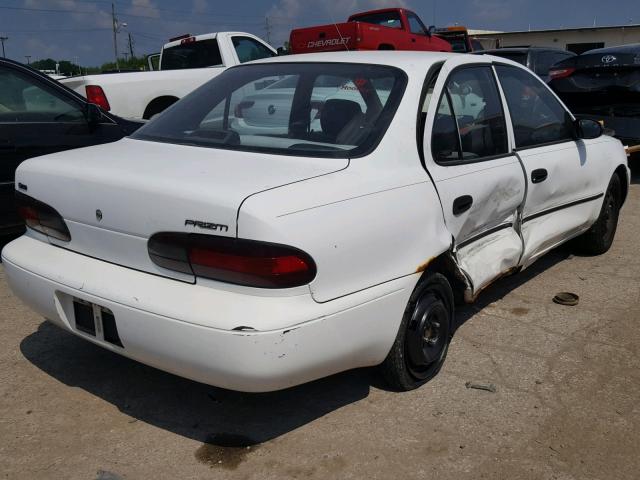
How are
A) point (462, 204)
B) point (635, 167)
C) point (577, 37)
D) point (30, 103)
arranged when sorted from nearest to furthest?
point (462, 204), point (30, 103), point (635, 167), point (577, 37)

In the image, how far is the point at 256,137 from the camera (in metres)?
3.19

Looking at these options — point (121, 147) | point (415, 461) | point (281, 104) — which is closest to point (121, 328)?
point (121, 147)

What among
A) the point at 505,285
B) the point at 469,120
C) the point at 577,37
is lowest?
the point at 577,37

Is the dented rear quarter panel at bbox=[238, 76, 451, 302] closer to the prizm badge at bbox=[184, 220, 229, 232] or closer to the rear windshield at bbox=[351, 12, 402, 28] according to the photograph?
the prizm badge at bbox=[184, 220, 229, 232]

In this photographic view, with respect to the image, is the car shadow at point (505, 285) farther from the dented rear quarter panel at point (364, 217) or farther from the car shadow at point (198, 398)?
the dented rear quarter panel at point (364, 217)

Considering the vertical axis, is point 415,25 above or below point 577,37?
above

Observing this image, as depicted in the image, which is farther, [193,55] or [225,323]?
[193,55]

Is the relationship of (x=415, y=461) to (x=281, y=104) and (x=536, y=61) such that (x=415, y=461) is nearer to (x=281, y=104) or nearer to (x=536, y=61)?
(x=281, y=104)

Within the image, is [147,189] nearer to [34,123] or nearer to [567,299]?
[567,299]

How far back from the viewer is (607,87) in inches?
309

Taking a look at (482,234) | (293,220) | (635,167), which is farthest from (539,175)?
(635,167)

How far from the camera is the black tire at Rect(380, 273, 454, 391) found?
304 centimetres

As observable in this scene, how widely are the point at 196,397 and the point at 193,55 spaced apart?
7710mm

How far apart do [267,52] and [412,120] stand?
748 centimetres
